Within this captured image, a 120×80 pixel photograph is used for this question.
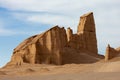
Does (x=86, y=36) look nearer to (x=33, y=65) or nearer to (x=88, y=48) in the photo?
(x=88, y=48)

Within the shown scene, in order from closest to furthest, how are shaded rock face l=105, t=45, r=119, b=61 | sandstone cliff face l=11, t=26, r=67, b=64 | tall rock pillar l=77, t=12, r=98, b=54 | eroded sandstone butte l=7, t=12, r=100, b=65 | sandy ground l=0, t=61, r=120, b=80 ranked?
sandy ground l=0, t=61, r=120, b=80, shaded rock face l=105, t=45, r=119, b=61, sandstone cliff face l=11, t=26, r=67, b=64, eroded sandstone butte l=7, t=12, r=100, b=65, tall rock pillar l=77, t=12, r=98, b=54

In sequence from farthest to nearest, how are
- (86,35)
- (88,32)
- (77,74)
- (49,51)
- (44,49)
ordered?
(88,32) < (86,35) < (44,49) < (49,51) < (77,74)

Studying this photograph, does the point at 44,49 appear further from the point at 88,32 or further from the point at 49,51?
the point at 88,32

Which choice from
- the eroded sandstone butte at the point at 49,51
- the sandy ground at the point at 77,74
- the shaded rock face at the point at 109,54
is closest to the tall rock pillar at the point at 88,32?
the eroded sandstone butte at the point at 49,51

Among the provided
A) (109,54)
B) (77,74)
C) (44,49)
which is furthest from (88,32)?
(77,74)

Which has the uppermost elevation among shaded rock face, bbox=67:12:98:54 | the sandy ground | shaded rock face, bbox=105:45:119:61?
shaded rock face, bbox=67:12:98:54

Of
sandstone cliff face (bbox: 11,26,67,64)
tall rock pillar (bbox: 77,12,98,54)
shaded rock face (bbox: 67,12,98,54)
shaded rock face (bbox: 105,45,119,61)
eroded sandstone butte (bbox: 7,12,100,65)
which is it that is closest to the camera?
shaded rock face (bbox: 105,45,119,61)

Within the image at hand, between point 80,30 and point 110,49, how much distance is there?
80.2 feet

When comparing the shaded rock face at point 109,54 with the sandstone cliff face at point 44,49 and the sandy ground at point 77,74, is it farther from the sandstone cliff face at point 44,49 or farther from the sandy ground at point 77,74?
the sandy ground at point 77,74

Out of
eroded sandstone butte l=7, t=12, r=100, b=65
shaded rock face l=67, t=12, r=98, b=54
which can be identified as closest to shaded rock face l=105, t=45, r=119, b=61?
eroded sandstone butte l=7, t=12, r=100, b=65

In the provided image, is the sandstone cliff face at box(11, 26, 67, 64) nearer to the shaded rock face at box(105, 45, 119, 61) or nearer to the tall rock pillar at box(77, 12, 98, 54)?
the shaded rock face at box(105, 45, 119, 61)

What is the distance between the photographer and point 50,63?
220 feet

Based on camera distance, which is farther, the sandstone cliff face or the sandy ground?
the sandstone cliff face

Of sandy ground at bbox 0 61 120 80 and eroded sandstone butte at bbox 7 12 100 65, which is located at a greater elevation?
eroded sandstone butte at bbox 7 12 100 65
